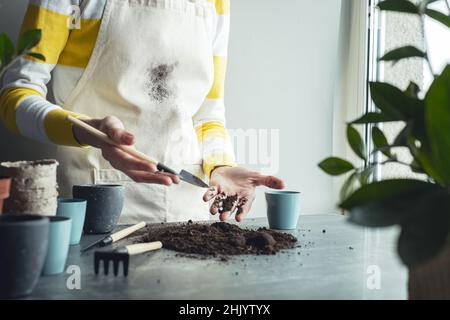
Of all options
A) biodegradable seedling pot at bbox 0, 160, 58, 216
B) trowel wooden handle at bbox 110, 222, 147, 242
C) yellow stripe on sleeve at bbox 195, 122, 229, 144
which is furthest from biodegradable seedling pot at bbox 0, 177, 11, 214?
yellow stripe on sleeve at bbox 195, 122, 229, 144

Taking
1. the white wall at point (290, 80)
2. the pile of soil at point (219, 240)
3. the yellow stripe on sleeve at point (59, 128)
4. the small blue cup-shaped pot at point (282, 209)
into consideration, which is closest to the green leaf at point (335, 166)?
the pile of soil at point (219, 240)

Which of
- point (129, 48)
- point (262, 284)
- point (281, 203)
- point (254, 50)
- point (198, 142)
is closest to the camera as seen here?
point (262, 284)

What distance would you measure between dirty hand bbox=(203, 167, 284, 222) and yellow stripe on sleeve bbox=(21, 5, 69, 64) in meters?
0.60

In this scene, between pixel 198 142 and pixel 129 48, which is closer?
pixel 129 48

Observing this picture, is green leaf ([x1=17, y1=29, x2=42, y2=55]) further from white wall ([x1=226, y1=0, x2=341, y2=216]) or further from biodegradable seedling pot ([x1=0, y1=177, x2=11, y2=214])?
white wall ([x1=226, y1=0, x2=341, y2=216])

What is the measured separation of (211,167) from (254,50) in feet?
3.24

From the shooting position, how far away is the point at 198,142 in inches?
68.2

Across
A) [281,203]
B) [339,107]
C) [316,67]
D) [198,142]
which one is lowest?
[281,203]

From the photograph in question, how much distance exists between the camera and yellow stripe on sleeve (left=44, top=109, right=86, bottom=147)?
4.20 ft

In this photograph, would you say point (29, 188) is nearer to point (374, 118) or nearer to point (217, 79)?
point (374, 118)

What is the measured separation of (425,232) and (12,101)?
1219 mm

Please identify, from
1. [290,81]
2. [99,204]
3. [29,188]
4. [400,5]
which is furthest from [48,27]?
[290,81]

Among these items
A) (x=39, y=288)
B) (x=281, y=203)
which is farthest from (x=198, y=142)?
(x=39, y=288)
